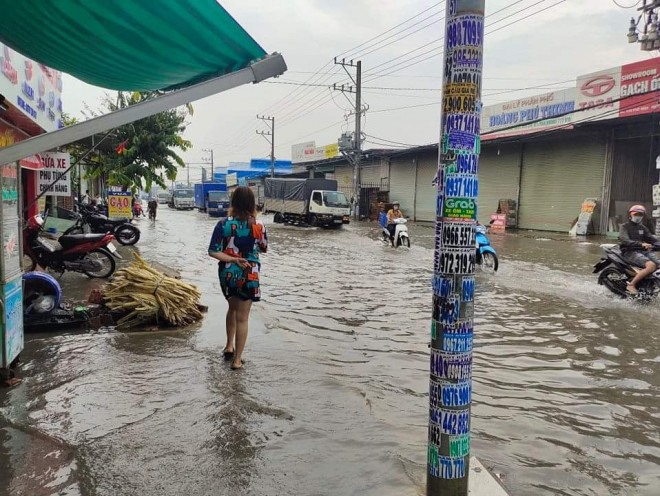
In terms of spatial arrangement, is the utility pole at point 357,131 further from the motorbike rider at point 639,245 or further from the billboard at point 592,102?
the motorbike rider at point 639,245

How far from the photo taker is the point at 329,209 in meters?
26.6

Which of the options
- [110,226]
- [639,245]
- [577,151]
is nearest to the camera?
[639,245]

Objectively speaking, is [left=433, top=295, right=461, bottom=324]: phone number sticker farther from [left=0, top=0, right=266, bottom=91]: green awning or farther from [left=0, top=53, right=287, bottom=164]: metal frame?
[left=0, top=53, right=287, bottom=164]: metal frame

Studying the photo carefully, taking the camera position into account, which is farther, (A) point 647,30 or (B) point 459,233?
(A) point 647,30

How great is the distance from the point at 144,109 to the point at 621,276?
323 inches

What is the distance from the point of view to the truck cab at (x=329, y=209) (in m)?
26.6

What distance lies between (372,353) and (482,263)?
6938 mm

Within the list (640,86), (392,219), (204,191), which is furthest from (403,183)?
(392,219)

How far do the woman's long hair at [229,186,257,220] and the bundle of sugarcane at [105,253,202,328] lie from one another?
78.5 inches

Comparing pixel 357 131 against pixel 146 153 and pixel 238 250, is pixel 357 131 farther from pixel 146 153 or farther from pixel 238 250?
pixel 238 250

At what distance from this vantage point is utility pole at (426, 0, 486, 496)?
7.71 ft

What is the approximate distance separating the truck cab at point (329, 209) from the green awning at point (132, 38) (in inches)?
867

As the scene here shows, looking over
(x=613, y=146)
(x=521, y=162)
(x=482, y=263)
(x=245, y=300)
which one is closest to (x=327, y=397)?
(x=245, y=300)

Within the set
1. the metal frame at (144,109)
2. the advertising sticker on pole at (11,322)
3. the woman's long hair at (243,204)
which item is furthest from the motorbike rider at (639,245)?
the advertising sticker on pole at (11,322)
